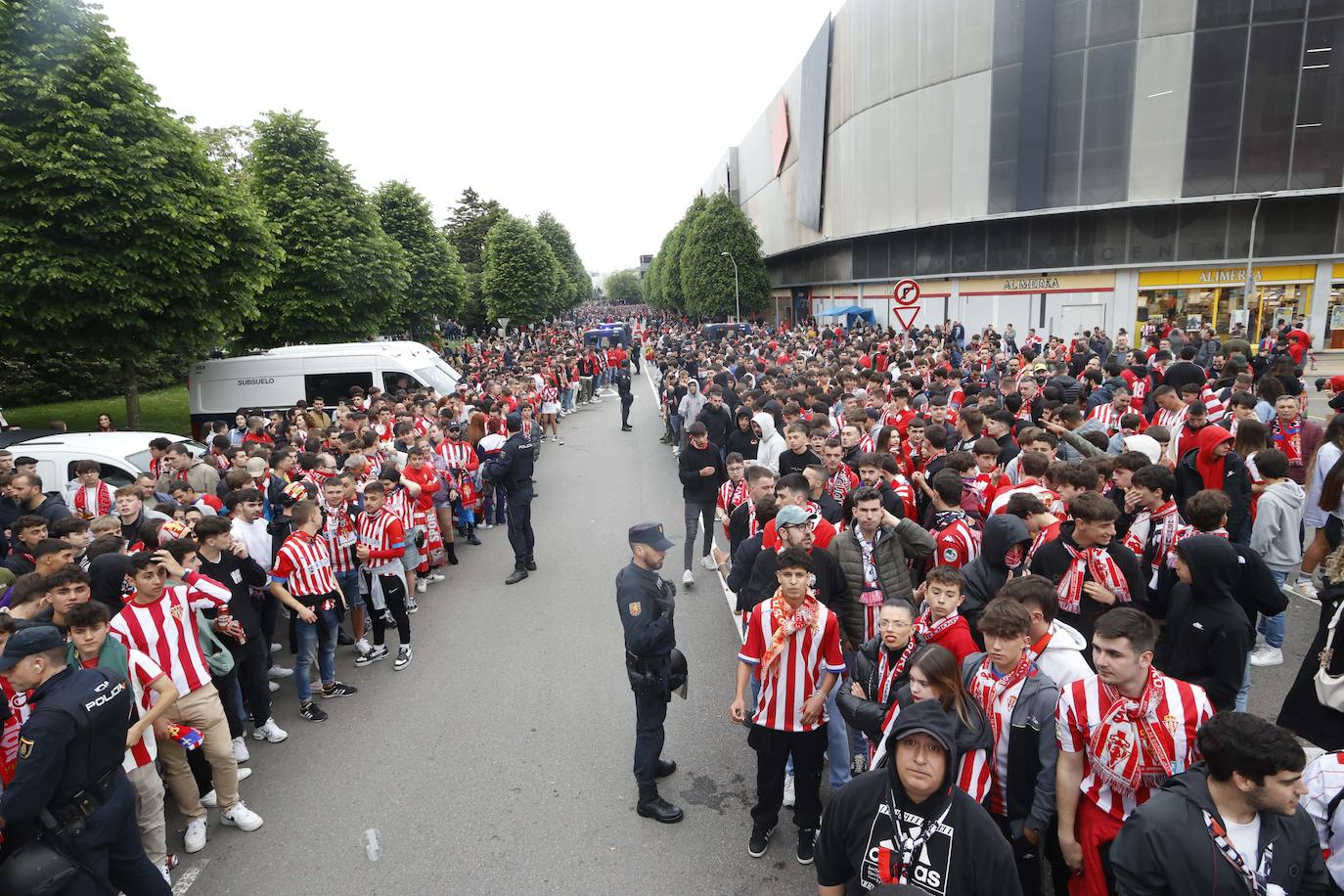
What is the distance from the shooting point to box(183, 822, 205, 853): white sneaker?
15.3 ft

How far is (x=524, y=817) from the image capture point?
191 inches

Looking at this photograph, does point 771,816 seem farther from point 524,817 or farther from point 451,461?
point 451,461

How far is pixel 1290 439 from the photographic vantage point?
795cm

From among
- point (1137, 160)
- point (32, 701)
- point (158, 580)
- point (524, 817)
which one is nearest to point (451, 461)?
point (158, 580)

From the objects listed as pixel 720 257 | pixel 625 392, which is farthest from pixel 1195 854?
pixel 720 257

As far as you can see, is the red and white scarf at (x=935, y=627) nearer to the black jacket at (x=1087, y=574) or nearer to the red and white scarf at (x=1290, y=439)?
the black jacket at (x=1087, y=574)

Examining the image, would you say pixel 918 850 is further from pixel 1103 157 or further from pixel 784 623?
pixel 1103 157

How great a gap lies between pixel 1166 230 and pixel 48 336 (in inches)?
1482

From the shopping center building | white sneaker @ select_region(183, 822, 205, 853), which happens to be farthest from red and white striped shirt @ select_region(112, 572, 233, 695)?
the shopping center building

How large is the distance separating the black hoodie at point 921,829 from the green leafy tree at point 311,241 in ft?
76.2

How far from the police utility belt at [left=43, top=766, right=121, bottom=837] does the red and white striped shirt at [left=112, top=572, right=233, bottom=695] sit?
1184 mm

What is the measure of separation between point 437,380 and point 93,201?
23.4ft

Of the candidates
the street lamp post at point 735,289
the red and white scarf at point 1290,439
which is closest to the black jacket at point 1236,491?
the red and white scarf at point 1290,439

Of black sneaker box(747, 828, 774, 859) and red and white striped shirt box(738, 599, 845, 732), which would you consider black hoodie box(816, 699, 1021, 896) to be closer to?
red and white striped shirt box(738, 599, 845, 732)
